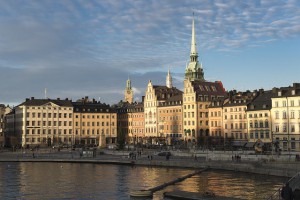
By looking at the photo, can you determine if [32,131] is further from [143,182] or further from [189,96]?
[143,182]

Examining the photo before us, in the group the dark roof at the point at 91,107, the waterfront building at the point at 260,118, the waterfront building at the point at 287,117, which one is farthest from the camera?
the dark roof at the point at 91,107

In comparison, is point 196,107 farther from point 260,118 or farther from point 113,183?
point 113,183

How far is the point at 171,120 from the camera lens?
146500 mm

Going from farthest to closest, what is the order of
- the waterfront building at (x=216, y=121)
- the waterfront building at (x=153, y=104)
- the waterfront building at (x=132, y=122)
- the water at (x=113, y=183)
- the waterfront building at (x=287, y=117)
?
the waterfront building at (x=132, y=122) < the waterfront building at (x=153, y=104) < the waterfront building at (x=216, y=121) < the waterfront building at (x=287, y=117) < the water at (x=113, y=183)

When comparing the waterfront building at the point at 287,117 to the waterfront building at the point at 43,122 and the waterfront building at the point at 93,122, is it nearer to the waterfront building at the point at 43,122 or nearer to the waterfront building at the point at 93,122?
the waterfront building at the point at 93,122

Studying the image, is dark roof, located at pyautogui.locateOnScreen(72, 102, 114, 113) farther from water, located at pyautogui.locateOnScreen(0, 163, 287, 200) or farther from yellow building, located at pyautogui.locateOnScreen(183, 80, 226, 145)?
water, located at pyautogui.locateOnScreen(0, 163, 287, 200)

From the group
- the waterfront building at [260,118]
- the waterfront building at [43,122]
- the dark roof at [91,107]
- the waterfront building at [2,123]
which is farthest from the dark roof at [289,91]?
the waterfront building at [2,123]

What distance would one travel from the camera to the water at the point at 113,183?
48.5 m

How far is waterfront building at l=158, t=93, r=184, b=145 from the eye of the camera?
142438 mm

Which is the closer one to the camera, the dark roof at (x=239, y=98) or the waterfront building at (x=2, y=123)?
the dark roof at (x=239, y=98)

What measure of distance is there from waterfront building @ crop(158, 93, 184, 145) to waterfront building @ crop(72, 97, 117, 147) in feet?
67.2

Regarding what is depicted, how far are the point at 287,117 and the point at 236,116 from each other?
68.1 feet

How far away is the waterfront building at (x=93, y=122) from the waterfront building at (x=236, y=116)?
46342 mm

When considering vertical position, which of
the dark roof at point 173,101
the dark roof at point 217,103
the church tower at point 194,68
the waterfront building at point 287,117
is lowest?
the waterfront building at point 287,117
